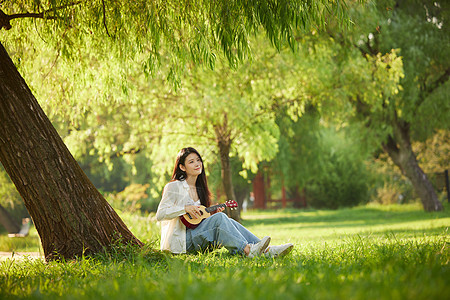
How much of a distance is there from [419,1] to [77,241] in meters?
14.2

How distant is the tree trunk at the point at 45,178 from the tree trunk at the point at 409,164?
43.5 feet

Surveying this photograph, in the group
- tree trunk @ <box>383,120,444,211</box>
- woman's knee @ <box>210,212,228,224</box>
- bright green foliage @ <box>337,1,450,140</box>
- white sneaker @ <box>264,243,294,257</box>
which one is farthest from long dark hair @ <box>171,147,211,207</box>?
tree trunk @ <box>383,120,444,211</box>

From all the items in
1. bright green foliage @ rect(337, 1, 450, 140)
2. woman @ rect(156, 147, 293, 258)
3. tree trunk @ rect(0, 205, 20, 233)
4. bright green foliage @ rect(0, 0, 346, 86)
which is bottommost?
tree trunk @ rect(0, 205, 20, 233)

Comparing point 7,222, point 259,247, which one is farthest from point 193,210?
point 7,222

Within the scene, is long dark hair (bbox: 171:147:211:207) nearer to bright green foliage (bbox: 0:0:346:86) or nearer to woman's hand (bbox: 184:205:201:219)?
woman's hand (bbox: 184:205:201:219)

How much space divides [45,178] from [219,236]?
1.91m

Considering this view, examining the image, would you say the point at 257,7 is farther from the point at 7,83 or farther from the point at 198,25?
the point at 7,83

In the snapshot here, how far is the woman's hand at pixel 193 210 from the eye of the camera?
5.18 metres

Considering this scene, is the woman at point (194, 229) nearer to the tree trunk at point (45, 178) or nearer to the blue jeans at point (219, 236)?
the blue jeans at point (219, 236)

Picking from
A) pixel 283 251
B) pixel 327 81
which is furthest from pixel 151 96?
pixel 283 251

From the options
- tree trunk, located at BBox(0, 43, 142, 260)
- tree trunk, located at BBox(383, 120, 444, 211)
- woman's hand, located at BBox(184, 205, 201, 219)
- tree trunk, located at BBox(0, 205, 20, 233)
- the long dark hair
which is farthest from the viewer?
tree trunk, located at BBox(0, 205, 20, 233)

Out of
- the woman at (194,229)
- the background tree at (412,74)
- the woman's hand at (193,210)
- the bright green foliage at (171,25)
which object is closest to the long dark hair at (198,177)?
the woman at (194,229)

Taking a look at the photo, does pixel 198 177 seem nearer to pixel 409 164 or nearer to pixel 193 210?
pixel 193 210

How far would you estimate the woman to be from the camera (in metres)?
4.88
